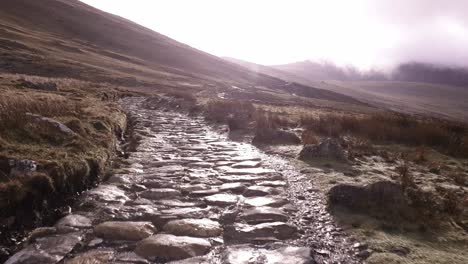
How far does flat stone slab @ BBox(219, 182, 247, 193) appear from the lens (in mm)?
8641

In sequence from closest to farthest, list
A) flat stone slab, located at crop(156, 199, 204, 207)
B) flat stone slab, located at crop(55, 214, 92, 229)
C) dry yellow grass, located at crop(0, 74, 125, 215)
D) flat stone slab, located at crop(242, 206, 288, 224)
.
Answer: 1. flat stone slab, located at crop(55, 214, 92, 229)
2. dry yellow grass, located at crop(0, 74, 125, 215)
3. flat stone slab, located at crop(242, 206, 288, 224)
4. flat stone slab, located at crop(156, 199, 204, 207)

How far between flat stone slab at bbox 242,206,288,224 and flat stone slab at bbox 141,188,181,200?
1.73 metres

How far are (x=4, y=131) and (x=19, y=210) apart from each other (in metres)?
3.09

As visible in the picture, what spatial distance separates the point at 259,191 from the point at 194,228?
8.25ft

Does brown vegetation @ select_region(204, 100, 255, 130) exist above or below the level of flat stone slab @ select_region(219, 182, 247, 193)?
below

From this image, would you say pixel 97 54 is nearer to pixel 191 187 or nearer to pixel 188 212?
pixel 191 187

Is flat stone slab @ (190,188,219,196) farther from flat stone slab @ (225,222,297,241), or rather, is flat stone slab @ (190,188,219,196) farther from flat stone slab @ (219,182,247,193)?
flat stone slab @ (225,222,297,241)

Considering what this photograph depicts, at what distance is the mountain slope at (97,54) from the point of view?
172 feet

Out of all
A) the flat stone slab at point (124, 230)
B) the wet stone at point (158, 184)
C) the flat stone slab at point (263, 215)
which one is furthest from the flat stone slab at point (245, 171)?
the flat stone slab at point (124, 230)

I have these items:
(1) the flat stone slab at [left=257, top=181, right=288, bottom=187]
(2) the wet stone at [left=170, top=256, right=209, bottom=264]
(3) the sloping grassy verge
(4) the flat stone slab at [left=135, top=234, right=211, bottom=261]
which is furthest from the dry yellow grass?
(1) the flat stone slab at [left=257, top=181, right=288, bottom=187]

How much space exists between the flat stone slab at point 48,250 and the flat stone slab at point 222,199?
2.71 meters

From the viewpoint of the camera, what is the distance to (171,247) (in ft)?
18.9

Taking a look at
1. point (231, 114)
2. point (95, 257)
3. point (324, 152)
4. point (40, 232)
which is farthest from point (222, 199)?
point (231, 114)

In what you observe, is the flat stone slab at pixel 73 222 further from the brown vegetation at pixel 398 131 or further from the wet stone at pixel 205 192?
the brown vegetation at pixel 398 131
